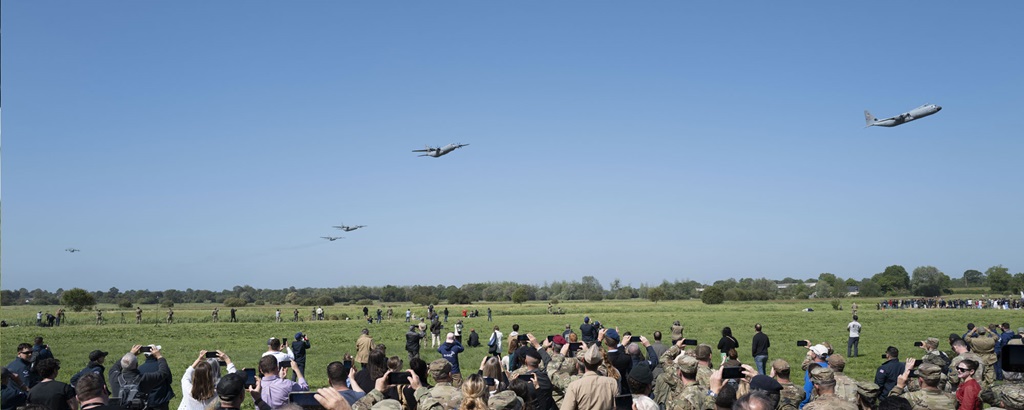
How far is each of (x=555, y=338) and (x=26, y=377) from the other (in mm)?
9472

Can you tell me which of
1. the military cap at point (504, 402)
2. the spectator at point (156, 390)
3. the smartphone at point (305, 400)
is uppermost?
the smartphone at point (305, 400)

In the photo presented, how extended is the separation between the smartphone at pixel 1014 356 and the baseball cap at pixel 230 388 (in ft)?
23.4

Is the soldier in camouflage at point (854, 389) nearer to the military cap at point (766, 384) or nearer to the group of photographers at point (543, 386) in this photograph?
the group of photographers at point (543, 386)

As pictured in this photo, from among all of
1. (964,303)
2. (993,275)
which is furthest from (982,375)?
(993,275)

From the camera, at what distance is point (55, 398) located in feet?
29.6

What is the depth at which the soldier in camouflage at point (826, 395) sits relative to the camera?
606 centimetres

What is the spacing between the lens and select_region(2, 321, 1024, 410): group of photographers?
6.43 metres

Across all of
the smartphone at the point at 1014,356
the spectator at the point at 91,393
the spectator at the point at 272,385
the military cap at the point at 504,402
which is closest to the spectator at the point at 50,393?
the spectator at the point at 91,393

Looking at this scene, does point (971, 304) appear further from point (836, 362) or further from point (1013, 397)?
point (1013, 397)

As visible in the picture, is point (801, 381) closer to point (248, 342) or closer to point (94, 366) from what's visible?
point (94, 366)

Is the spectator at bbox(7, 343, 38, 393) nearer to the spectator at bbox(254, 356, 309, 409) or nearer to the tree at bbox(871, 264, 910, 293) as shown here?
the spectator at bbox(254, 356, 309, 409)

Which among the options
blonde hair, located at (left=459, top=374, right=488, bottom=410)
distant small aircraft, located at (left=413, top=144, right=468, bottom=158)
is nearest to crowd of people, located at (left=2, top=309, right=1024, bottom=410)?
blonde hair, located at (left=459, top=374, right=488, bottom=410)

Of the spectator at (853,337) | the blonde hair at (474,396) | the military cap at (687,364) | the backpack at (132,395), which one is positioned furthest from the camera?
the spectator at (853,337)

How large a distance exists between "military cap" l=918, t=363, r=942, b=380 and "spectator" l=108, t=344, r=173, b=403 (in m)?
10.0
